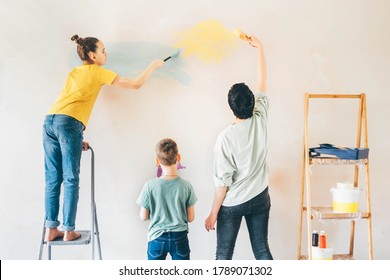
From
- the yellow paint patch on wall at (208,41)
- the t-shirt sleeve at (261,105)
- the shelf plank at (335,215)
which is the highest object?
the yellow paint patch on wall at (208,41)

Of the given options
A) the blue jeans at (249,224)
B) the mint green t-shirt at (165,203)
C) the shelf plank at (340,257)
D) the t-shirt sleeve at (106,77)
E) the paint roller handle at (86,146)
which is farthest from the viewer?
the shelf plank at (340,257)

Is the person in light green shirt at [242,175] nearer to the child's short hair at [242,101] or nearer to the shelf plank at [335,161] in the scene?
the child's short hair at [242,101]

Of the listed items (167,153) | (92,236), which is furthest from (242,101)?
(92,236)

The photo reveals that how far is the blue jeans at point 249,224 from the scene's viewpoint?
8.34 feet

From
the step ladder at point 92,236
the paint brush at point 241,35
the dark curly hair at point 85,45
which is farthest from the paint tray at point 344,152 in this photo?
the dark curly hair at point 85,45

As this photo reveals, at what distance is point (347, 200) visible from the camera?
272cm

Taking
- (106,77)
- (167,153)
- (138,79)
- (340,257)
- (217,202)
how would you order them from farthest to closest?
(340,257) < (138,79) < (106,77) < (217,202) < (167,153)

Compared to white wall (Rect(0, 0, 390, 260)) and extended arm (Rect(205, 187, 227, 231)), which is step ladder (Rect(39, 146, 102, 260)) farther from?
extended arm (Rect(205, 187, 227, 231))

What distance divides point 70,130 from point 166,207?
0.69 m

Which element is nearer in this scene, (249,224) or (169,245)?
(169,245)

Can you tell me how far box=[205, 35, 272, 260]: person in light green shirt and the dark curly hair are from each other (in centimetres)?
85

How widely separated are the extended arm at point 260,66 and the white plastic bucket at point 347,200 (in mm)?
747

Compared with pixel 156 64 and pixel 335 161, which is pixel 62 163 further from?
pixel 335 161

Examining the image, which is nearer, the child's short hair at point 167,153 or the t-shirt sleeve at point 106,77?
the child's short hair at point 167,153
